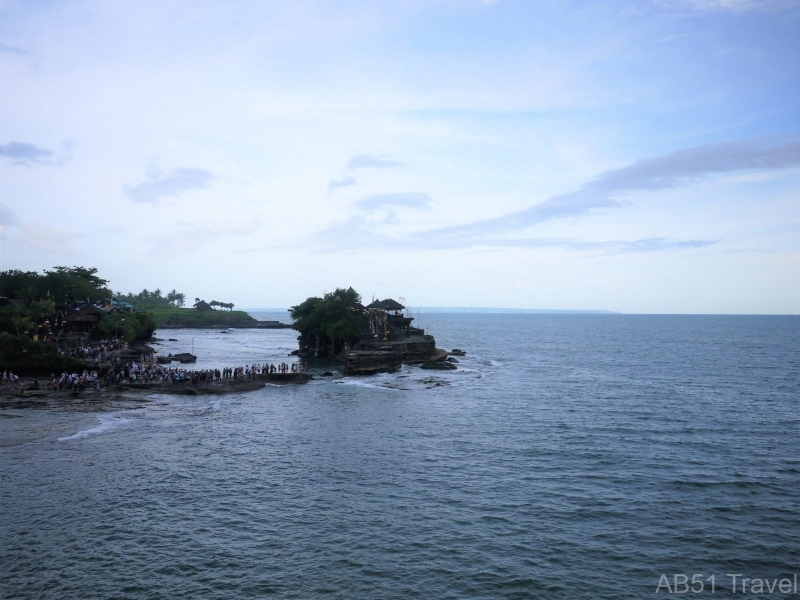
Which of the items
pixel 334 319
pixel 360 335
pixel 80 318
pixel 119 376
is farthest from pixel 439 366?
pixel 80 318

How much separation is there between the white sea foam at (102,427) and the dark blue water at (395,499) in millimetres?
192

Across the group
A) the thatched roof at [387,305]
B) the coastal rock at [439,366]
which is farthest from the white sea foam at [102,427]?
the thatched roof at [387,305]

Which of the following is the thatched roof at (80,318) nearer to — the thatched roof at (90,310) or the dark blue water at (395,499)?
the thatched roof at (90,310)

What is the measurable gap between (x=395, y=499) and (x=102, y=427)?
2561 centimetres

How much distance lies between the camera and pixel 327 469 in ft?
108

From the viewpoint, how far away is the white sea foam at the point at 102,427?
37.4m

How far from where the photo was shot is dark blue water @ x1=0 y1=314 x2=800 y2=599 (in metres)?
20.8

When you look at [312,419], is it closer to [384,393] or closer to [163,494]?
[384,393]

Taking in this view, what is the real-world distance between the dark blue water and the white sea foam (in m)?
0.19

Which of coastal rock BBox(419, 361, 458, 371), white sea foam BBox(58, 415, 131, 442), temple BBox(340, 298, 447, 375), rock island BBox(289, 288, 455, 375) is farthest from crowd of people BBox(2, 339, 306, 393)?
coastal rock BBox(419, 361, 458, 371)

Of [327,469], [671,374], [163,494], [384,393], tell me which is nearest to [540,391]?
[384,393]

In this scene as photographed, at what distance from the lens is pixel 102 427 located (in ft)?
133

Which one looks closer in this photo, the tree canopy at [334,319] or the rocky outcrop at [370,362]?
the rocky outcrop at [370,362]

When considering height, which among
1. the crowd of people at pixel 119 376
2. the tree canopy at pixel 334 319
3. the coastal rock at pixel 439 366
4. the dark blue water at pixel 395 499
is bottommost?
the dark blue water at pixel 395 499
